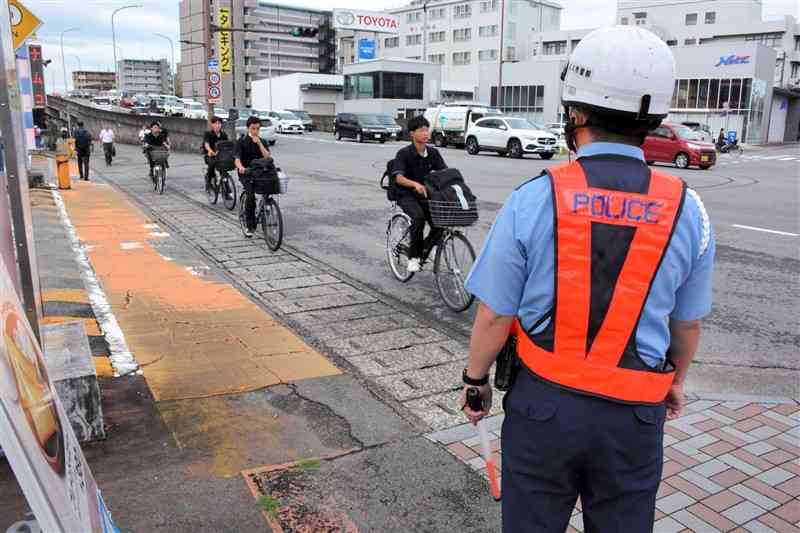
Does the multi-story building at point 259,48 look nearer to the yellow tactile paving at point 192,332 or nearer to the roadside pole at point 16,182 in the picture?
the yellow tactile paving at point 192,332

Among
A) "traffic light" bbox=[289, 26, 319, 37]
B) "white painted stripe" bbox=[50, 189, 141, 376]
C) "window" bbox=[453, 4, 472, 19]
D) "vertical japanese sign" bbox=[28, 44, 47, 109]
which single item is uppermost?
"window" bbox=[453, 4, 472, 19]

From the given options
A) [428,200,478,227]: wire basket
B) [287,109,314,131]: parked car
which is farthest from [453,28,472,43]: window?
[428,200,478,227]: wire basket

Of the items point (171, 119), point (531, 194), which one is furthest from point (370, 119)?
point (531, 194)

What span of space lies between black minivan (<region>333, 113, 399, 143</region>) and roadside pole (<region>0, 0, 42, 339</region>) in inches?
1425

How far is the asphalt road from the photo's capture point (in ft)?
18.2

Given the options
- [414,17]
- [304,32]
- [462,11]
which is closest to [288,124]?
[304,32]

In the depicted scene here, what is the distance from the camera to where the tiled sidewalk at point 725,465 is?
10.8 feet

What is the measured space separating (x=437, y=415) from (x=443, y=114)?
3412 cm

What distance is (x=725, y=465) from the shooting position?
3799 mm

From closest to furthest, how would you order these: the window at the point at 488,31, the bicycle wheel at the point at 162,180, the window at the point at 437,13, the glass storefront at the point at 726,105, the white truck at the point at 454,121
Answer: the bicycle wheel at the point at 162,180
the white truck at the point at 454,121
the glass storefront at the point at 726,105
the window at the point at 488,31
the window at the point at 437,13

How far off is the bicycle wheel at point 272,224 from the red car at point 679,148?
18093mm

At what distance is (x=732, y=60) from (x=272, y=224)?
157 ft

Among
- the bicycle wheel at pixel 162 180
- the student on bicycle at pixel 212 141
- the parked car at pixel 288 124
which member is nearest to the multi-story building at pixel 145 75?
the parked car at pixel 288 124

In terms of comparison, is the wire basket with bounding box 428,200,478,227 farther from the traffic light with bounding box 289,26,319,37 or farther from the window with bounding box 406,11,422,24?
the window with bounding box 406,11,422,24
